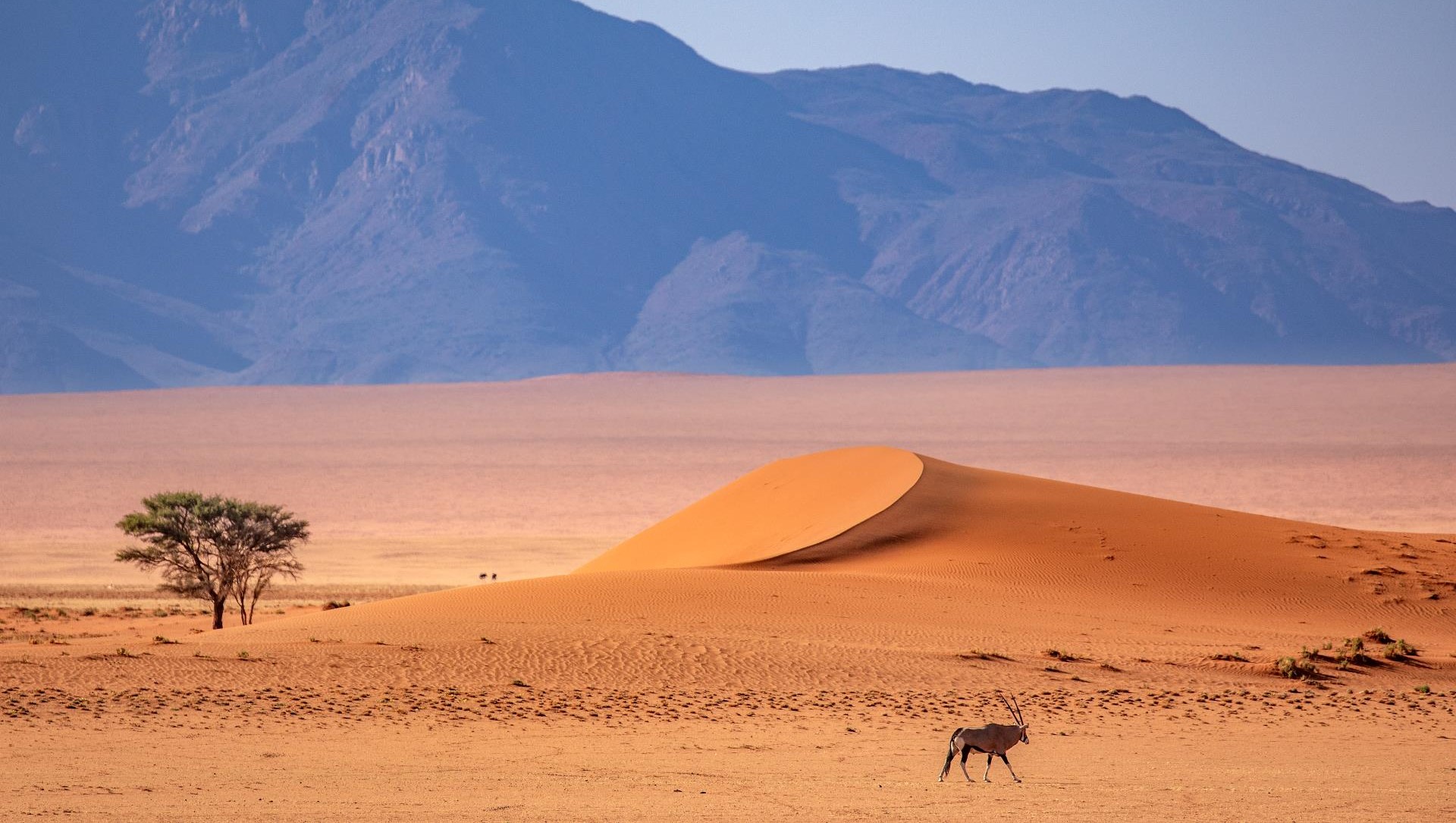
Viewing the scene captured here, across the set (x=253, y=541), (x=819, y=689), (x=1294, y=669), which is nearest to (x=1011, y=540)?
(x=1294, y=669)

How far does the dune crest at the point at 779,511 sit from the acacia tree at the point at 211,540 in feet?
19.5

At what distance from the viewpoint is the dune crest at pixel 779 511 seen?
1130 inches

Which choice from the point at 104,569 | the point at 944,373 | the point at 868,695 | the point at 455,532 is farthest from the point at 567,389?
the point at 868,695

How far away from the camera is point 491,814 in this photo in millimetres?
11711

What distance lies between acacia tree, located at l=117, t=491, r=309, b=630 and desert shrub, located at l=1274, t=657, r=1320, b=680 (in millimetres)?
18083

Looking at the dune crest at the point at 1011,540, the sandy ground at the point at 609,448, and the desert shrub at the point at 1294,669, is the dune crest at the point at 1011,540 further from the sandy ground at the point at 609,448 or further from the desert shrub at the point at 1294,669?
the sandy ground at the point at 609,448

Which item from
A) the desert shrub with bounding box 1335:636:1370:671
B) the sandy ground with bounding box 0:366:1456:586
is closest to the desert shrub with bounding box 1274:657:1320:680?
the desert shrub with bounding box 1335:636:1370:671

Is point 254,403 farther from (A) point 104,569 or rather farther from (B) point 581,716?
(B) point 581,716

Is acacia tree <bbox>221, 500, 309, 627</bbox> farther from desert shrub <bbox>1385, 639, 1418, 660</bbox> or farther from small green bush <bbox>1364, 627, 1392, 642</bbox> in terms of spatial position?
desert shrub <bbox>1385, 639, 1418, 660</bbox>

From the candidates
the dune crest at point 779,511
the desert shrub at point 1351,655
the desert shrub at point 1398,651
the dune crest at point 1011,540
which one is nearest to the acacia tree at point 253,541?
the dune crest at point 779,511

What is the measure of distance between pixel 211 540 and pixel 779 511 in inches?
411

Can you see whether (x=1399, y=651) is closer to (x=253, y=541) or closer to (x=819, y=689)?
(x=819, y=689)

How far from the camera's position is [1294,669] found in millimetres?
18922

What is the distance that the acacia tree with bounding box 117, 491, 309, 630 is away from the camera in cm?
3053
